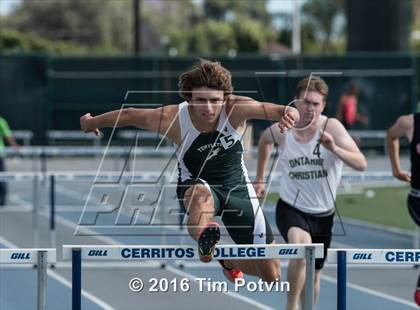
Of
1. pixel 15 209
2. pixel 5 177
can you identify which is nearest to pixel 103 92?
pixel 15 209

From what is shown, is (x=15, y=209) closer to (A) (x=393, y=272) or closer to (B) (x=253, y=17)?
(A) (x=393, y=272)

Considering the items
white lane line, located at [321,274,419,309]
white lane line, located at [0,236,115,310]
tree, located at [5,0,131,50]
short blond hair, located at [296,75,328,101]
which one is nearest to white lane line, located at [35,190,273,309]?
white lane line, located at [0,236,115,310]

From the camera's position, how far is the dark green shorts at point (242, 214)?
7.17 m

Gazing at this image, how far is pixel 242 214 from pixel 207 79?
1006 millimetres

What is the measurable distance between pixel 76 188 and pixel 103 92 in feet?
29.4

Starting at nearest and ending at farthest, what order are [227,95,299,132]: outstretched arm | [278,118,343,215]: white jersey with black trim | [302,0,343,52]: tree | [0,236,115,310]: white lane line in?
[227,95,299,132]: outstretched arm
[278,118,343,215]: white jersey with black trim
[0,236,115,310]: white lane line
[302,0,343,52]: tree

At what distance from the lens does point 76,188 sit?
75.9 ft

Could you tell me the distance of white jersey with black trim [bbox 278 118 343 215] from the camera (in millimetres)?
8734

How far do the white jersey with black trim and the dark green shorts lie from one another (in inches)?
55.0

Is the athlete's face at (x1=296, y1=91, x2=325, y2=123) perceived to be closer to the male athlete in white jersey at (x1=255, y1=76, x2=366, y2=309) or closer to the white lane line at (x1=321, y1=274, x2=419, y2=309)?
the male athlete in white jersey at (x1=255, y1=76, x2=366, y2=309)

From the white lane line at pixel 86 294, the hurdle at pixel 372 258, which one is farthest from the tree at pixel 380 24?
the hurdle at pixel 372 258

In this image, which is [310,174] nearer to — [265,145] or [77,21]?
[265,145]

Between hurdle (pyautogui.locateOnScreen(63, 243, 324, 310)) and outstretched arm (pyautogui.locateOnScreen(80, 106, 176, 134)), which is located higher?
outstretched arm (pyautogui.locateOnScreen(80, 106, 176, 134))

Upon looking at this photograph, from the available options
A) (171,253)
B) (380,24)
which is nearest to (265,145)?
(171,253)
